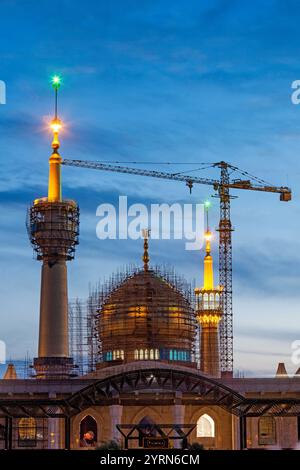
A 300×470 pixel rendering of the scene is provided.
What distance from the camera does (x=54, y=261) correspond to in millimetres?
128625

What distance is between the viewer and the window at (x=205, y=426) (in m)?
119

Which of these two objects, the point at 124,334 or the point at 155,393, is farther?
the point at 124,334

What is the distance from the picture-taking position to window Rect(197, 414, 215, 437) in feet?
389

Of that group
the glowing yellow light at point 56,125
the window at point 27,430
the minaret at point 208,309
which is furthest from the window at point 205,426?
the glowing yellow light at point 56,125

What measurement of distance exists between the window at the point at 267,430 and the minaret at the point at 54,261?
78.3ft

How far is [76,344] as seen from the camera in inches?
5743

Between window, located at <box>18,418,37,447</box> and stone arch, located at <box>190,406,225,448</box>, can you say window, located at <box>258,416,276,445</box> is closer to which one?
stone arch, located at <box>190,406,225,448</box>

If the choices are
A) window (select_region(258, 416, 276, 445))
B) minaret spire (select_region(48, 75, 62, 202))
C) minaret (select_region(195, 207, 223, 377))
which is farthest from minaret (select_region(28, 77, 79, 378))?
minaret (select_region(195, 207, 223, 377))

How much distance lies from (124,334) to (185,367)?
9.05 metres

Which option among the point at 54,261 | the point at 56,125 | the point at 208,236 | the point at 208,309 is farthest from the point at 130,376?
the point at 208,236

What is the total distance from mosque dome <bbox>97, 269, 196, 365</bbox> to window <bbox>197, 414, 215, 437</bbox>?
15.4 meters

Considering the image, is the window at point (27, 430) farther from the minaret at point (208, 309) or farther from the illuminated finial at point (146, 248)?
the minaret at point (208, 309)

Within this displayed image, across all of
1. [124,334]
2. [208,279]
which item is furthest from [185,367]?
[208,279]
